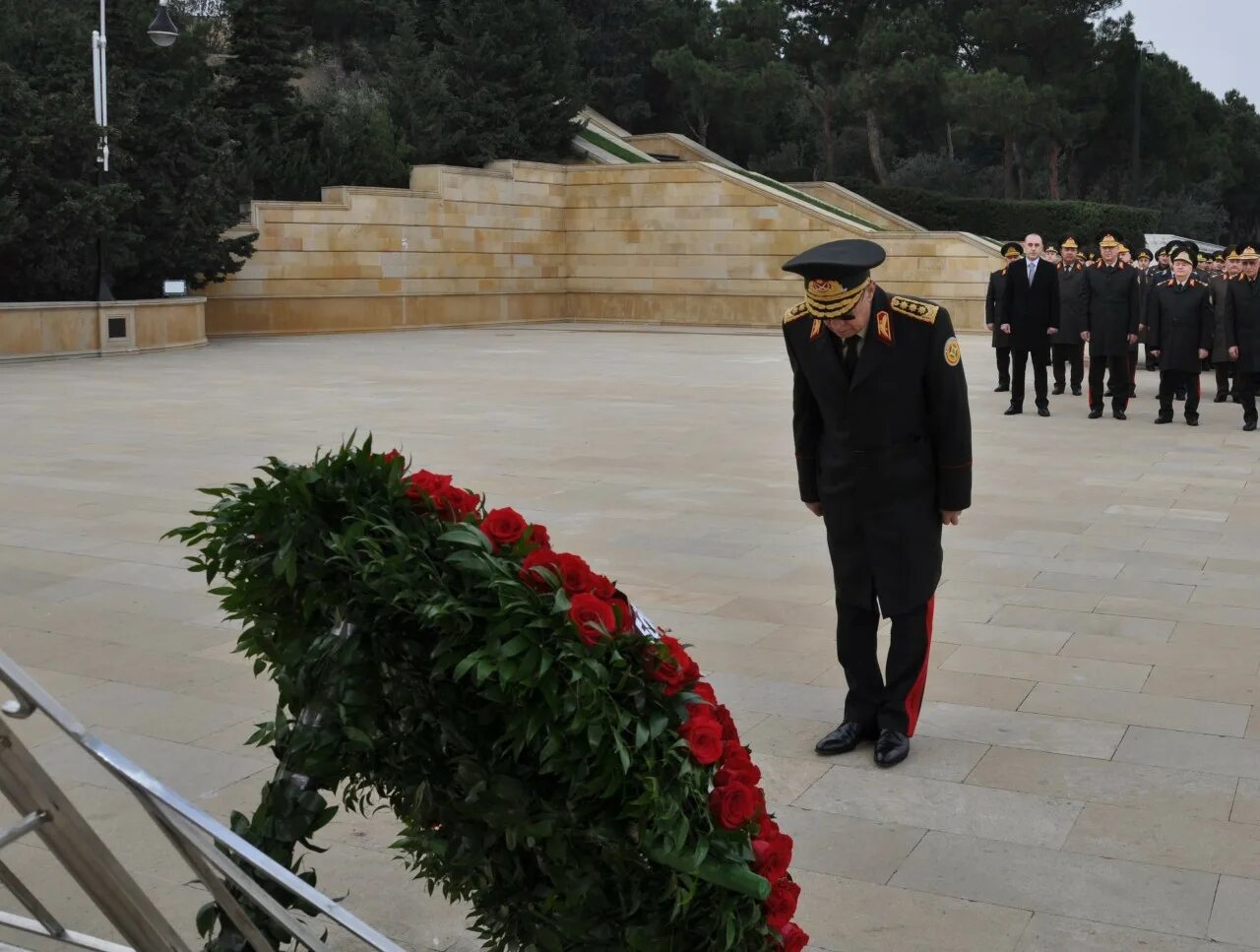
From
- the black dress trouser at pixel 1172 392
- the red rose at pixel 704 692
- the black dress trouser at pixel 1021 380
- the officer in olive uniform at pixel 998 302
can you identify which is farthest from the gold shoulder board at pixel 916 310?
the officer in olive uniform at pixel 998 302

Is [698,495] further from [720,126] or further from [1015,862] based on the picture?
[720,126]

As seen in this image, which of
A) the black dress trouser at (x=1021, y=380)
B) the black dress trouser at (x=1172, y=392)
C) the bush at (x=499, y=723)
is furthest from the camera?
the black dress trouser at (x=1021, y=380)

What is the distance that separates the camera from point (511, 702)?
252cm

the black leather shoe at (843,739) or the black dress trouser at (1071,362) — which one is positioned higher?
the black dress trouser at (1071,362)

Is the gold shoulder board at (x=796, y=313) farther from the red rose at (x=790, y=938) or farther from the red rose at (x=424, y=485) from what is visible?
the red rose at (x=790, y=938)

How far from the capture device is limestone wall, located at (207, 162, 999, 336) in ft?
89.5

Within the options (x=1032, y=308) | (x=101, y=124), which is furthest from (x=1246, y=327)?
(x=101, y=124)

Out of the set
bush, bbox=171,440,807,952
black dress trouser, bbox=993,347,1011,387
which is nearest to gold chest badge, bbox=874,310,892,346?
bush, bbox=171,440,807,952

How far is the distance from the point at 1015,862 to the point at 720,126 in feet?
132

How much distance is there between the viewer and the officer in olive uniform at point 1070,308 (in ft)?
51.2

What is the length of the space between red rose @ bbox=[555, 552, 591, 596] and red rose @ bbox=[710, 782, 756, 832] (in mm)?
406

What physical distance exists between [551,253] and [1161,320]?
64.0ft

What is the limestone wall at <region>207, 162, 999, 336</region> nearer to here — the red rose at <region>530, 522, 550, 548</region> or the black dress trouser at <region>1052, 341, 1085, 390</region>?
the black dress trouser at <region>1052, 341, 1085, 390</region>

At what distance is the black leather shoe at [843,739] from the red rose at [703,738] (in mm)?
2597
